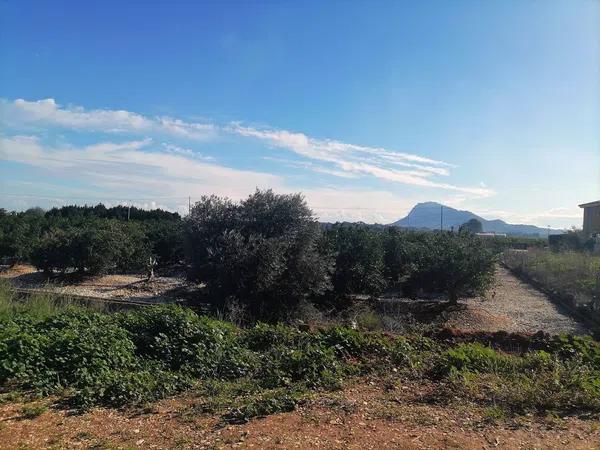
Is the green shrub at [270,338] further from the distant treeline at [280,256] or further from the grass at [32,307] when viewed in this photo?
the distant treeline at [280,256]

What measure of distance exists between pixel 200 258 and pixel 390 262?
737 centimetres

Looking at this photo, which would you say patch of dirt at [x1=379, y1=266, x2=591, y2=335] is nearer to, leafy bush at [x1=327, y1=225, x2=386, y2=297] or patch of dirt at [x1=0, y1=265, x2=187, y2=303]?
leafy bush at [x1=327, y1=225, x2=386, y2=297]

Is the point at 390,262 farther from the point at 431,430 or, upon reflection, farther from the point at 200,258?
the point at 431,430

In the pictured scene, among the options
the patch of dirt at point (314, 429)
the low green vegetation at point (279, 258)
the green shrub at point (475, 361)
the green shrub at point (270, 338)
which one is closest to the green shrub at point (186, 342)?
the green shrub at point (270, 338)

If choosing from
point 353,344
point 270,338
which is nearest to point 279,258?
point 270,338

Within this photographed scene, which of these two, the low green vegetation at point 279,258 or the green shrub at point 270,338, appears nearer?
the green shrub at point 270,338

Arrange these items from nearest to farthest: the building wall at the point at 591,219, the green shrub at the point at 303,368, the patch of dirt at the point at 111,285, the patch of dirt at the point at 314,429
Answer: the patch of dirt at the point at 314,429, the green shrub at the point at 303,368, the patch of dirt at the point at 111,285, the building wall at the point at 591,219

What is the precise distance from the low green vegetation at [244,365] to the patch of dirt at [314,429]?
232mm

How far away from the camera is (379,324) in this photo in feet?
32.8

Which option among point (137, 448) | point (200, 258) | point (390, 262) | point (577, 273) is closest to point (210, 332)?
point (137, 448)

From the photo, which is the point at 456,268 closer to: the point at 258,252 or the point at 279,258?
the point at 279,258

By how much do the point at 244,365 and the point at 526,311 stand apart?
1156 centimetres

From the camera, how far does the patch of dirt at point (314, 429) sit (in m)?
3.85

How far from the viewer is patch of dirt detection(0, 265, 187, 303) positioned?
16188 millimetres
